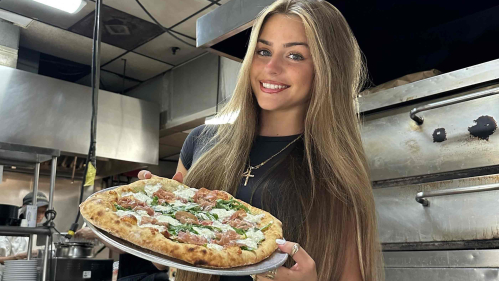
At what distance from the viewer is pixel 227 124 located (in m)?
1.74

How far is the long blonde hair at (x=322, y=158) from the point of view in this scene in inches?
53.1

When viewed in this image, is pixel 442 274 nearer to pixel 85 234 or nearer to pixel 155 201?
pixel 155 201

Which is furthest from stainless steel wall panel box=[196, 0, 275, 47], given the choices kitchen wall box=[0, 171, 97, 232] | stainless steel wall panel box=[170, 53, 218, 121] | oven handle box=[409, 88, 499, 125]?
kitchen wall box=[0, 171, 97, 232]

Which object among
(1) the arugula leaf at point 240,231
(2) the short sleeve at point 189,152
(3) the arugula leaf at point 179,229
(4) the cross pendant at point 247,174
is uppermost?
(2) the short sleeve at point 189,152

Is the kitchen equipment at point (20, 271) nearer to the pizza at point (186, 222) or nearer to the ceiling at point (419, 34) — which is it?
the ceiling at point (419, 34)

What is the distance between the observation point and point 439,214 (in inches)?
72.1

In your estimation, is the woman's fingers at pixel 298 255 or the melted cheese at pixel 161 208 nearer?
the woman's fingers at pixel 298 255

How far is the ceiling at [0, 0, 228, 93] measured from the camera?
13.6 feet

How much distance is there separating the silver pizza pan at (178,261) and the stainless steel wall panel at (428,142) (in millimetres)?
1101

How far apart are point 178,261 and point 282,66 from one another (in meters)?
0.79

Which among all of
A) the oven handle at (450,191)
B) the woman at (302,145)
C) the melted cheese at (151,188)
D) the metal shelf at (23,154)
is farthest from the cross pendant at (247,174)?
the metal shelf at (23,154)

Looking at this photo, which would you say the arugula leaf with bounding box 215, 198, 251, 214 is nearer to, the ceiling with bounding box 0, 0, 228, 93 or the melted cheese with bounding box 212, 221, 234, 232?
the melted cheese with bounding box 212, 221, 234, 232

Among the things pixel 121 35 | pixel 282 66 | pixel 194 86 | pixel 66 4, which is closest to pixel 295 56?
pixel 282 66

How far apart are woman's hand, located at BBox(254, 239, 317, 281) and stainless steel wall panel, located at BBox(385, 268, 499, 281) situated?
905 millimetres
